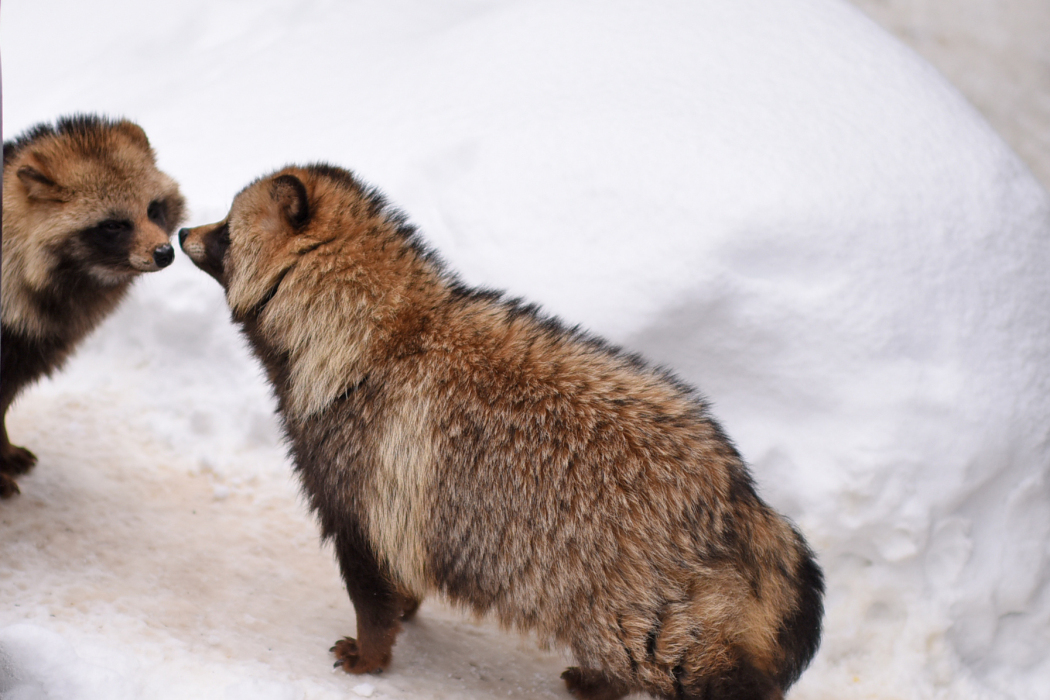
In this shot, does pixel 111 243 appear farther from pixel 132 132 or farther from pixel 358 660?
pixel 358 660

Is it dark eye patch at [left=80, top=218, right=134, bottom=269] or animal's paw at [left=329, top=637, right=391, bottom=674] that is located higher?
dark eye patch at [left=80, top=218, right=134, bottom=269]

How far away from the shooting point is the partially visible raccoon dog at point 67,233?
149 inches

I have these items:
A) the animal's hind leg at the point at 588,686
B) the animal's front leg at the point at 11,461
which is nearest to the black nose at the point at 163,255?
the animal's front leg at the point at 11,461

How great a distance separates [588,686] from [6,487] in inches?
114

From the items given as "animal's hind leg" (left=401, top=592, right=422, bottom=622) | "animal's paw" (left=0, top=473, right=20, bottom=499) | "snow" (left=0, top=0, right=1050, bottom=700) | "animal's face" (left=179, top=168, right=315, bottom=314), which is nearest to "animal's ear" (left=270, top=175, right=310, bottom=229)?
"animal's face" (left=179, top=168, right=315, bottom=314)

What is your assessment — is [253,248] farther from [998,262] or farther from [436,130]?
[998,262]

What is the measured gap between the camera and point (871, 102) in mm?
4934

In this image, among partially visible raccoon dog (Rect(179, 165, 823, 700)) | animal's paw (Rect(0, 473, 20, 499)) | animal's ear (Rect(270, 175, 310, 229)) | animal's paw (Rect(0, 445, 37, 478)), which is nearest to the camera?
partially visible raccoon dog (Rect(179, 165, 823, 700))

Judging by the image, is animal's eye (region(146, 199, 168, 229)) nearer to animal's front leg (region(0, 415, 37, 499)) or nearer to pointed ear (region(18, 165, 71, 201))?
pointed ear (region(18, 165, 71, 201))

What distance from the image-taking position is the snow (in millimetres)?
3820

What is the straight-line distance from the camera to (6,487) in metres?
4.20

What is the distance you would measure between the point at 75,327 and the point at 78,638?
1552 millimetres

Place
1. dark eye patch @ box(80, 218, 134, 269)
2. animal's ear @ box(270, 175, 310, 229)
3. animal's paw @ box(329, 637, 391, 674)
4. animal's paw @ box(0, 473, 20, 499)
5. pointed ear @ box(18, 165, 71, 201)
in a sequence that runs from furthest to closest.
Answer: animal's paw @ box(0, 473, 20, 499), dark eye patch @ box(80, 218, 134, 269), pointed ear @ box(18, 165, 71, 201), animal's paw @ box(329, 637, 391, 674), animal's ear @ box(270, 175, 310, 229)

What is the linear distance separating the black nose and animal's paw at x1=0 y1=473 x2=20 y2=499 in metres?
1.34
